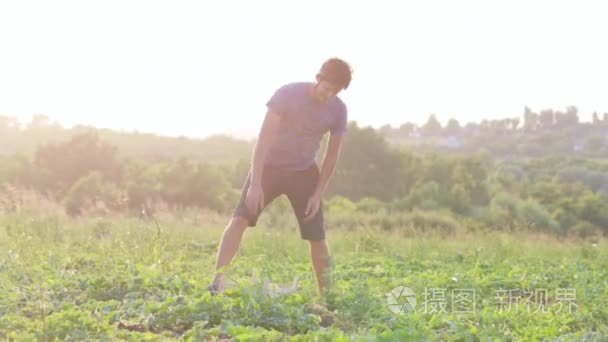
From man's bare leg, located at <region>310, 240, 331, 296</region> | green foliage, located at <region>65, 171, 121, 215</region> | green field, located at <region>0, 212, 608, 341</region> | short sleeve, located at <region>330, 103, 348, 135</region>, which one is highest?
short sleeve, located at <region>330, 103, 348, 135</region>

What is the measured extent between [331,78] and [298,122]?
0.34m

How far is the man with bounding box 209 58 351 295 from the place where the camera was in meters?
4.52

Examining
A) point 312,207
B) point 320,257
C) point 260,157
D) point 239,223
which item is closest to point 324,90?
point 260,157

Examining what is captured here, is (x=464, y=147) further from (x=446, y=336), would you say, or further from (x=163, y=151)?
→ (x=446, y=336)

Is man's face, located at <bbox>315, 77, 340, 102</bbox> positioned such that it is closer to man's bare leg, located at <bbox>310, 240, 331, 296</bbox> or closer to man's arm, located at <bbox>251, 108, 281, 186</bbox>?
man's arm, located at <bbox>251, 108, 281, 186</bbox>

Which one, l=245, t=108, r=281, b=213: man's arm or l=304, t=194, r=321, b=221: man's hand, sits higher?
l=245, t=108, r=281, b=213: man's arm

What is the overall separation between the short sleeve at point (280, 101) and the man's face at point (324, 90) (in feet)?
0.59

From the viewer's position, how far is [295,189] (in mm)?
4688

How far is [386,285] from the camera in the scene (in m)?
5.38

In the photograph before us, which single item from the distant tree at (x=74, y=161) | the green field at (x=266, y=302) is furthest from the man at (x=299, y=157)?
the distant tree at (x=74, y=161)

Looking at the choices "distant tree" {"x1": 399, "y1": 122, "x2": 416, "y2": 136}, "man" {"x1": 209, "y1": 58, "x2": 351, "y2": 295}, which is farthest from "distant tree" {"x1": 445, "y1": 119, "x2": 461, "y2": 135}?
"man" {"x1": 209, "y1": 58, "x2": 351, "y2": 295}

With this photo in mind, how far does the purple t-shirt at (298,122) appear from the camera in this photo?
4.59m

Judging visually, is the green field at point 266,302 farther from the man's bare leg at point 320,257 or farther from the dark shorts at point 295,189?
the dark shorts at point 295,189

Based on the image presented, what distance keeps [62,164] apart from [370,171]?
562 inches
